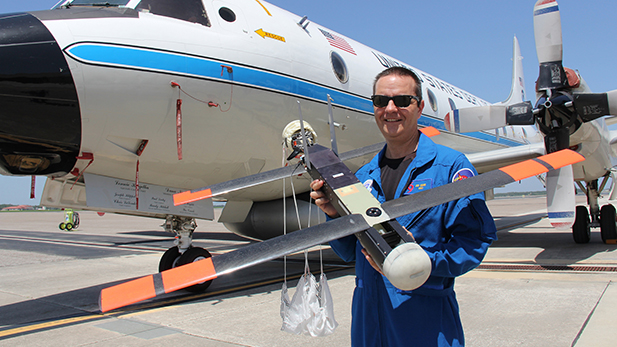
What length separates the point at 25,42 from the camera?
370cm

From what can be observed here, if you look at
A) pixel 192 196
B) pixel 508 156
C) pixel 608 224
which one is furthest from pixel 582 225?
pixel 192 196

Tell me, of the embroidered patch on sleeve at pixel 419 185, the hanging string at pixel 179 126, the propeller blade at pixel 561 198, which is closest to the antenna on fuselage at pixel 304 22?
the hanging string at pixel 179 126

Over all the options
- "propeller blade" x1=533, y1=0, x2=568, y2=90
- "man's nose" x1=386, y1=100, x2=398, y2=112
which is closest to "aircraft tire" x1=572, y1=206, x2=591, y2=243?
"propeller blade" x1=533, y1=0, x2=568, y2=90

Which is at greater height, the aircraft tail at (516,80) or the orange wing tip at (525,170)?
the aircraft tail at (516,80)

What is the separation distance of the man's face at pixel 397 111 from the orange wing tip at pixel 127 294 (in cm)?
106

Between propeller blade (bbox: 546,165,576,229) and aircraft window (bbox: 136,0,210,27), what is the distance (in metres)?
5.65

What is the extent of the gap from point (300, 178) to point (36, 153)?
11.9 feet

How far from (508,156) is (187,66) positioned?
21.3 ft

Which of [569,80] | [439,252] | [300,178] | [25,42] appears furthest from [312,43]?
[439,252]

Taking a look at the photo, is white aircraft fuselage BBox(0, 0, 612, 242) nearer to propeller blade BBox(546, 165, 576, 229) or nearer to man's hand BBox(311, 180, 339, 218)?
man's hand BBox(311, 180, 339, 218)

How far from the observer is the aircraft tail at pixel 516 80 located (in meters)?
14.8

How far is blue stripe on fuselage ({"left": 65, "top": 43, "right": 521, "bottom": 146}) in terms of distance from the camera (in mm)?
4039

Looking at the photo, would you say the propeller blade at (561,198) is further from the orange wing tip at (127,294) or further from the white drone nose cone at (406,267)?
the orange wing tip at (127,294)

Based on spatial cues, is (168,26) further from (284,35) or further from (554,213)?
(554,213)
